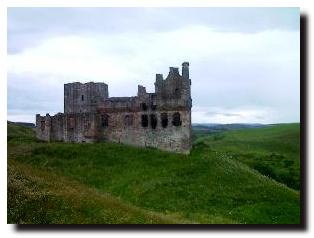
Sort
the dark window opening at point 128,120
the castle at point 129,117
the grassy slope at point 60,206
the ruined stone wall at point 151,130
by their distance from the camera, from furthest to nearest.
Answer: the dark window opening at point 128,120 → the castle at point 129,117 → the ruined stone wall at point 151,130 → the grassy slope at point 60,206

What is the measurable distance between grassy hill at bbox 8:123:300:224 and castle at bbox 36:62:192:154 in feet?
10.2

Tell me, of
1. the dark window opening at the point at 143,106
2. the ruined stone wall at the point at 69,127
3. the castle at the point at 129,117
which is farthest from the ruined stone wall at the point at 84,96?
the dark window opening at the point at 143,106

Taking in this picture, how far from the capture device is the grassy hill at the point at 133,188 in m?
36.5

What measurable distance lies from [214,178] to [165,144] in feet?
49.6

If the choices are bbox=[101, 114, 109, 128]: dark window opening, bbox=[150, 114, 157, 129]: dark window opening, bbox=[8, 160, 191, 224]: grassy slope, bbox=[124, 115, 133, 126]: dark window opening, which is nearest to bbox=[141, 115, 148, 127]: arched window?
bbox=[150, 114, 157, 129]: dark window opening

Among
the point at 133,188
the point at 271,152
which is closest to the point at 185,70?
the point at 133,188

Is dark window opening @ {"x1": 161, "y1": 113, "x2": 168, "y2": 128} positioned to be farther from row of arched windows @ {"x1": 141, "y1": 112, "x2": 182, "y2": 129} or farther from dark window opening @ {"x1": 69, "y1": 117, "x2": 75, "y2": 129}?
dark window opening @ {"x1": 69, "y1": 117, "x2": 75, "y2": 129}

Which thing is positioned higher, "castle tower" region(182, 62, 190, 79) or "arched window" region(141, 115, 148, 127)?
"castle tower" region(182, 62, 190, 79)

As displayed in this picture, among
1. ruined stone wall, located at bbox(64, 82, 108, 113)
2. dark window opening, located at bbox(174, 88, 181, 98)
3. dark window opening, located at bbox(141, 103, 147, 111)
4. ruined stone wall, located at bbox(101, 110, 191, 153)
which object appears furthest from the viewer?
ruined stone wall, located at bbox(64, 82, 108, 113)

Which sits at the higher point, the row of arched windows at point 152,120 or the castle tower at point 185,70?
the castle tower at point 185,70

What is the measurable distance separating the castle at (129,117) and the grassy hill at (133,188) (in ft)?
10.2

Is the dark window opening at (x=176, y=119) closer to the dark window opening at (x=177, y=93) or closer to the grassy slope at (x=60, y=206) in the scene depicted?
the dark window opening at (x=177, y=93)

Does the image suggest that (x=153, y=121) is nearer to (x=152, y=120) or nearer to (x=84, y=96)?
(x=152, y=120)

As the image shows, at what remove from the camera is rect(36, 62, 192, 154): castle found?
68.5 meters
